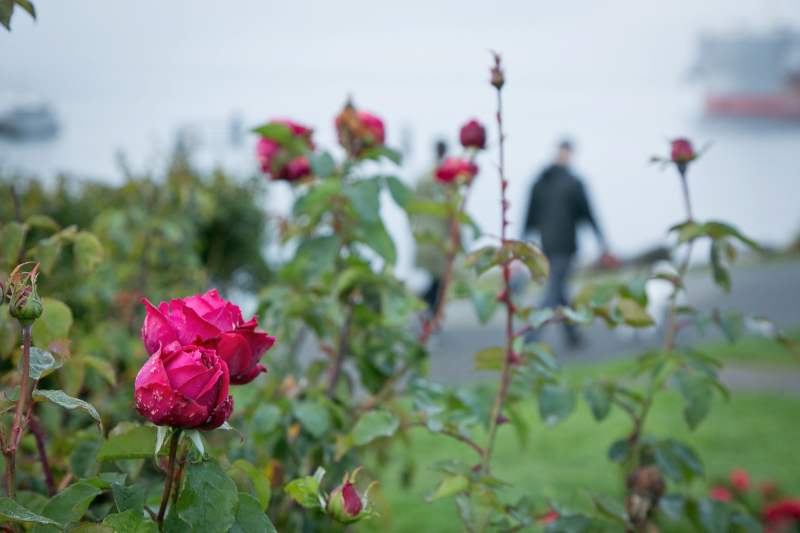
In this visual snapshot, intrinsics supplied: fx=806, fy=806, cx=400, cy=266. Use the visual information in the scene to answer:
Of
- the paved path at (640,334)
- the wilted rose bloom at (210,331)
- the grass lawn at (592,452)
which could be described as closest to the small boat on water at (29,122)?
the paved path at (640,334)

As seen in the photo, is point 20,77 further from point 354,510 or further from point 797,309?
point 797,309

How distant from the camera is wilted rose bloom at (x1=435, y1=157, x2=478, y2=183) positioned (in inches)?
50.8

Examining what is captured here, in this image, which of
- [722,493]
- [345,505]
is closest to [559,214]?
[722,493]

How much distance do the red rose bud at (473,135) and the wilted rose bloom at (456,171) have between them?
0.59ft

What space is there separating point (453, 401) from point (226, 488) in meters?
0.57

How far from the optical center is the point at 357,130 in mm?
1209

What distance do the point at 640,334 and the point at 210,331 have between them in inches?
215

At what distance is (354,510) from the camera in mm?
666

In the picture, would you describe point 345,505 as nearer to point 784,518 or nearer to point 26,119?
point 784,518

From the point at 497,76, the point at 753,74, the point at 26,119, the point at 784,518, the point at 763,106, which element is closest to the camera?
the point at 497,76

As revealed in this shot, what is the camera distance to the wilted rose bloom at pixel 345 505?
0.67 m

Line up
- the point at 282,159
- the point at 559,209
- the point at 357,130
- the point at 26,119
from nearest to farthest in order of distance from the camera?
the point at 357,130 → the point at 282,159 → the point at 26,119 → the point at 559,209

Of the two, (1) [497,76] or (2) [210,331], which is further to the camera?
(1) [497,76]

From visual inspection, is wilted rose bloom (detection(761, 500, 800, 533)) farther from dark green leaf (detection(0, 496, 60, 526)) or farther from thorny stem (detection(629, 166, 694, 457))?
dark green leaf (detection(0, 496, 60, 526))
